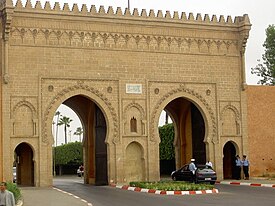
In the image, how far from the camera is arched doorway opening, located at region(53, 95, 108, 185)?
29.1 meters

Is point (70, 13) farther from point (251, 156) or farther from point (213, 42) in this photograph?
point (251, 156)

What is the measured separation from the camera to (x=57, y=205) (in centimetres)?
1777

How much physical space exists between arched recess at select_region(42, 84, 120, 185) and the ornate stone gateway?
0.04 metres

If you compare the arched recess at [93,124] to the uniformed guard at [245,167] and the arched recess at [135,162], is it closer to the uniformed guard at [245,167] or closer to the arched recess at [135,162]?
the arched recess at [135,162]

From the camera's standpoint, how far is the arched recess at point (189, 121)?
2913 cm

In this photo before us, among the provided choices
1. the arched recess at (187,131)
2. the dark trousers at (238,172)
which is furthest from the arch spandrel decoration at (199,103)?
the dark trousers at (238,172)

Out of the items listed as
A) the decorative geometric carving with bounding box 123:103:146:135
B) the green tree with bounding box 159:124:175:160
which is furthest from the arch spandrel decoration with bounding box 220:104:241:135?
the green tree with bounding box 159:124:175:160

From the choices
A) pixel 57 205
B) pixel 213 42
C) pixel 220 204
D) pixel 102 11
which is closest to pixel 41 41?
pixel 102 11

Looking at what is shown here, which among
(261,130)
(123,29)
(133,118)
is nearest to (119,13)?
(123,29)

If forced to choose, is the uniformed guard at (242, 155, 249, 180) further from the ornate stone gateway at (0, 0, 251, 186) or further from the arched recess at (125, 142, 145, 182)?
the arched recess at (125, 142, 145, 182)

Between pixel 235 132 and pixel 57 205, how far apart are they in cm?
1446

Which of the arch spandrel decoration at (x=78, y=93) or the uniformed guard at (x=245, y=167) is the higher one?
the arch spandrel decoration at (x=78, y=93)

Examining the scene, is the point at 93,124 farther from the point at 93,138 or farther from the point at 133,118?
the point at 133,118

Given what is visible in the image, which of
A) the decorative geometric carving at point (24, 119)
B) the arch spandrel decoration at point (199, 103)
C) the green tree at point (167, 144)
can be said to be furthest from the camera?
the green tree at point (167, 144)
